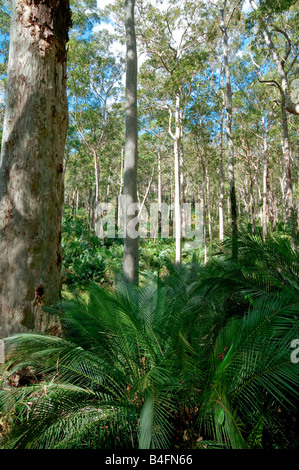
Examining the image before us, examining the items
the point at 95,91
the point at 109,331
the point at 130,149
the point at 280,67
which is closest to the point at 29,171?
the point at 109,331

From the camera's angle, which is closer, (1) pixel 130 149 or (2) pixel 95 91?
(1) pixel 130 149

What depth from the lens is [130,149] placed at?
20.1 ft

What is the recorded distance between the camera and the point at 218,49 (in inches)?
681

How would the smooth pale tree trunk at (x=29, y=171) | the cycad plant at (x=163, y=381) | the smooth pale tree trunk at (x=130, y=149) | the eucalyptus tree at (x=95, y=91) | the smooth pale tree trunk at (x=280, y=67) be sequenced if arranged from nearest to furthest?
the cycad plant at (x=163, y=381)
the smooth pale tree trunk at (x=29, y=171)
the smooth pale tree trunk at (x=130, y=149)
the smooth pale tree trunk at (x=280, y=67)
the eucalyptus tree at (x=95, y=91)

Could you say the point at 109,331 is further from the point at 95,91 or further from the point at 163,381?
the point at 95,91

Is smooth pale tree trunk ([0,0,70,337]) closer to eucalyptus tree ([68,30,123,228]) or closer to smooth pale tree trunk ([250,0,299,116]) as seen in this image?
smooth pale tree trunk ([250,0,299,116])

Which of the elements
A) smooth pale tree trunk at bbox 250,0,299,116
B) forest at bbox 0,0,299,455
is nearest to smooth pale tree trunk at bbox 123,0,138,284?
forest at bbox 0,0,299,455

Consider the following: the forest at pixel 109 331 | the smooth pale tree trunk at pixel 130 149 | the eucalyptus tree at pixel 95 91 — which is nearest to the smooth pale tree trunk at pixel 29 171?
the forest at pixel 109 331

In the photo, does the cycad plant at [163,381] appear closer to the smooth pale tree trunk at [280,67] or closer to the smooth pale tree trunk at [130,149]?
the smooth pale tree trunk at [130,149]

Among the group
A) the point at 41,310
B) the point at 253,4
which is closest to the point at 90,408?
the point at 41,310

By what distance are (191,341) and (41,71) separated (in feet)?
9.71

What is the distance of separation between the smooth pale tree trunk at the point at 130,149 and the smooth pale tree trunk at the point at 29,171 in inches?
123

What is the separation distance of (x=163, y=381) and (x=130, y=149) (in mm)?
5256

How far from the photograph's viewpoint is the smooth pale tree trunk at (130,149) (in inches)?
234
